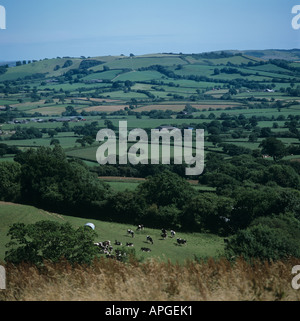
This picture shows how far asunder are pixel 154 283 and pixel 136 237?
2400cm

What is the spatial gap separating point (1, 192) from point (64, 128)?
6192 centimetres

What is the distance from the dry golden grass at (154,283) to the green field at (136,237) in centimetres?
1791

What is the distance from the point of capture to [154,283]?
912 centimetres

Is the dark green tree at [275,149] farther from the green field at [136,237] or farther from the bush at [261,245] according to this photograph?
the bush at [261,245]

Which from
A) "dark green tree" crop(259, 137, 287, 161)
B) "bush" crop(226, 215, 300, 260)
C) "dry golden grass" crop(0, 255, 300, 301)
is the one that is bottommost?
"bush" crop(226, 215, 300, 260)

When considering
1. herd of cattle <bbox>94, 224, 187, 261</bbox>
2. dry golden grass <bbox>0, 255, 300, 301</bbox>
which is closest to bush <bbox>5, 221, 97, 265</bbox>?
herd of cattle <bbox>94, 224, 187, 261</bbox>

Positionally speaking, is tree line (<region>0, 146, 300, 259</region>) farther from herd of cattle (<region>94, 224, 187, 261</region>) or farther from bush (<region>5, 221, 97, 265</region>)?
bush (<region>5, 221, 97, 265</region>)

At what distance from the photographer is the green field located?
2900cm

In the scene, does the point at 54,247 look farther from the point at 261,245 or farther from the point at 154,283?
the point at 154,283

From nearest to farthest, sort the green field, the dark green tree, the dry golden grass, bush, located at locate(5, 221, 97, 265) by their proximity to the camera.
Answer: the dry golden grass
bush, located at locate(5, 221, 97, 265)
the green field
the dark green tree

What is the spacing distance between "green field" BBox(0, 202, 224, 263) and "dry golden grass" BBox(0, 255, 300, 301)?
705 inches

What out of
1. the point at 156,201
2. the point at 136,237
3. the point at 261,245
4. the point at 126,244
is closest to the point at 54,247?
the point at 126,244

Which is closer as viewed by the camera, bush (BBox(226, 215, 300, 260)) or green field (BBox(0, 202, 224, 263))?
bush (BBox(226, 215, 300, 260))

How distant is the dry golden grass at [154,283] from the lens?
8.80 meters
